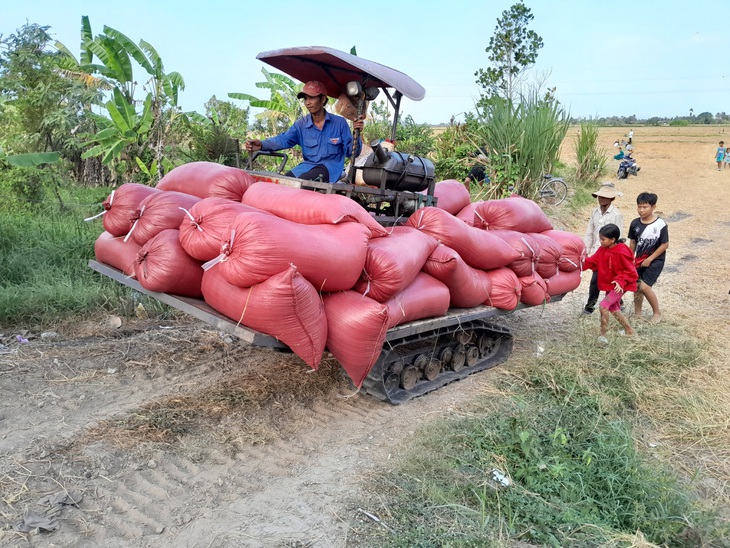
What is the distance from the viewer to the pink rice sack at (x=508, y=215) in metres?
5.79

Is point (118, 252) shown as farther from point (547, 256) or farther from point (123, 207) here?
point (547, 256)

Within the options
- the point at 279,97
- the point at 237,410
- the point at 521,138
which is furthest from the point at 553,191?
the point at 237,410

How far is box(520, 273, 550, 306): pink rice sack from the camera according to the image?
552cm

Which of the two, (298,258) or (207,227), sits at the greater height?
(207,227)

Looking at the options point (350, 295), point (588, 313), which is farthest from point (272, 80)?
point (350, 295)

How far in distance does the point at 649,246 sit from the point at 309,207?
182 inches

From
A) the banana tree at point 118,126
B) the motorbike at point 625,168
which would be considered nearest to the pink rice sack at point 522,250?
the banana tree at point 118,126

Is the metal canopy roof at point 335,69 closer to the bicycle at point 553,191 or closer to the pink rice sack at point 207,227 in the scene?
the pink rice sack at point 207,227

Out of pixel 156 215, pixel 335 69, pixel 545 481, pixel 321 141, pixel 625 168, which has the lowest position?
pixel 545 481

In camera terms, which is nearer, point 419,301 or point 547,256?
point 419,301

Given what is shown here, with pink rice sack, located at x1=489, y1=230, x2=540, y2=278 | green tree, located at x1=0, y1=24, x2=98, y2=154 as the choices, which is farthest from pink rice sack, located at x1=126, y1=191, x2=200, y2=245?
green tree, located at x1=0, y1=24, x2=98, y2=154

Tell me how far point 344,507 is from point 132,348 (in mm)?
3005

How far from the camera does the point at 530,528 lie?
296 centimetres

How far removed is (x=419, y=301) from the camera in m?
4.33
